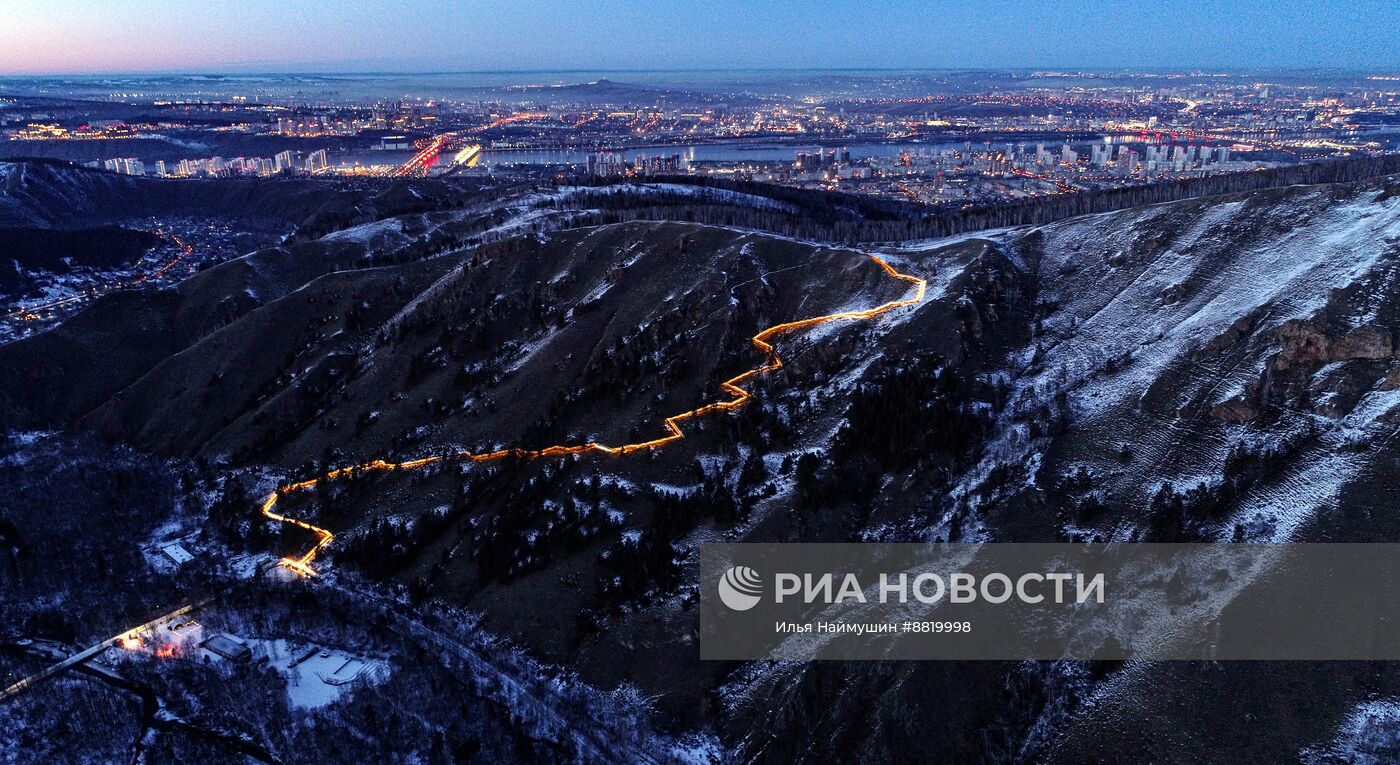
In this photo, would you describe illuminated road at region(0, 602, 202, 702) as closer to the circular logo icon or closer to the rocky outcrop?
the circular logo icon

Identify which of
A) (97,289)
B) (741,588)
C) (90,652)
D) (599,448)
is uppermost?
(97,289)

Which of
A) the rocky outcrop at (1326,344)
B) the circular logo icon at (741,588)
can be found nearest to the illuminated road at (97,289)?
the circular logo icon at (741,588)

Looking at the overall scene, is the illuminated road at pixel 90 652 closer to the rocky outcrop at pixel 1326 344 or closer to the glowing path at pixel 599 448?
the glowing path at pixel 599 448

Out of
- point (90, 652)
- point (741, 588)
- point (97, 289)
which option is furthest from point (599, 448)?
point (97, 289)

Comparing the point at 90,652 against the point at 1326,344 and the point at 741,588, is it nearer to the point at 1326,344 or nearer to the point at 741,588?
the point at 741,588

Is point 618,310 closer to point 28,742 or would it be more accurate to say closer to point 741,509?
point 741,509

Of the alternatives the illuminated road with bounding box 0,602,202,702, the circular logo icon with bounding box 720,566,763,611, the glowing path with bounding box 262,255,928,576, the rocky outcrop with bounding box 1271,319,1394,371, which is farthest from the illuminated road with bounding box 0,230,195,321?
the rocky outcrop with bounding box 1271,319,1394,371
